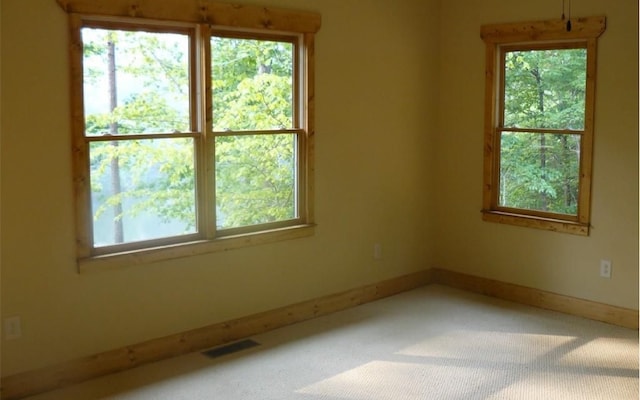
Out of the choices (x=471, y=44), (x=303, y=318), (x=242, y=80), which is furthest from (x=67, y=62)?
(x=471, y=44)

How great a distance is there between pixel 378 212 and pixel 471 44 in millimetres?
1537

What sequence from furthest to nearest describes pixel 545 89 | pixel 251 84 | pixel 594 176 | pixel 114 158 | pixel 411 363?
1. pixel 545 89
2. pixel 594 176
3. pixel 251 84
4. pixel 411 363
5. pixel 114 158

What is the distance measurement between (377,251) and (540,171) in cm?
139

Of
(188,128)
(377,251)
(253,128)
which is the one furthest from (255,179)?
(377,251)

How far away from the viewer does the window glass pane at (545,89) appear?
16.9 feet

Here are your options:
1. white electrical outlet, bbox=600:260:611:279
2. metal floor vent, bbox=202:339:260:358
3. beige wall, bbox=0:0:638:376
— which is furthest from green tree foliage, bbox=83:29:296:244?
white electrical outlet, bbox=600:260:611:279

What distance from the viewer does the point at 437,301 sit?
561cm

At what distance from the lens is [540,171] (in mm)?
5469

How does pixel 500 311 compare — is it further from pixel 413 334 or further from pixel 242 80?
pixel 242 80

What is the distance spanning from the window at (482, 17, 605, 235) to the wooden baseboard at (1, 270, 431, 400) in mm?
1207

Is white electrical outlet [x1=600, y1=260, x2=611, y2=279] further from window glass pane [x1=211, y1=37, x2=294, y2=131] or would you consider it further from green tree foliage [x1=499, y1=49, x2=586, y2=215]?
window glass pane [x1=211, y1=37, x2=294, y2=131]

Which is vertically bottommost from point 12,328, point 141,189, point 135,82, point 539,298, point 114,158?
point 539,298

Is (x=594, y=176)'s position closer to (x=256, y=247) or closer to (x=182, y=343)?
(x=256, y=247)

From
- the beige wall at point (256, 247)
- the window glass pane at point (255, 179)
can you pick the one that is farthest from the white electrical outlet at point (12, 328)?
the window glass pane at point (255, 179)
